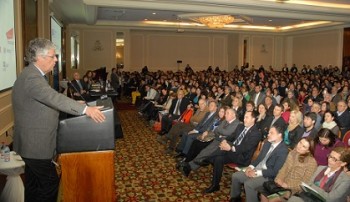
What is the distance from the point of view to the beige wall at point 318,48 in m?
18.2

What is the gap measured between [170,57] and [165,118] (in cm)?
1421

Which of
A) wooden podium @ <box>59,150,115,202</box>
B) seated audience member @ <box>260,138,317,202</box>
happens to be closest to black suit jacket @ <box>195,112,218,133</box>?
seated audience member @ <box>260,138,317,202</box>

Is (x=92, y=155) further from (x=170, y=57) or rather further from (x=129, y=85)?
(x=170, y=57)

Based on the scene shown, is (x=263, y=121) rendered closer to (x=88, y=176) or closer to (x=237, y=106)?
(x=237, y=106)

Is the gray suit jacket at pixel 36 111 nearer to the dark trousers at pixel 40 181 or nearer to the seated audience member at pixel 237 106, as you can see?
the dark trousers at pixel 40 181

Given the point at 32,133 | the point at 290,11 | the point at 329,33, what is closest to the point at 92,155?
the point at 32,133

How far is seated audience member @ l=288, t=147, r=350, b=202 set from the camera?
120 inches

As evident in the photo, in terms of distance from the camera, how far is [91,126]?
2.26m

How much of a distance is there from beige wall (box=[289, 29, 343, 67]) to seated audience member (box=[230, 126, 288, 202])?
53.0 feet

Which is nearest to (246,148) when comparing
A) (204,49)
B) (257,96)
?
(257,96)

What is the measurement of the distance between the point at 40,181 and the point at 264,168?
2583 millimetres

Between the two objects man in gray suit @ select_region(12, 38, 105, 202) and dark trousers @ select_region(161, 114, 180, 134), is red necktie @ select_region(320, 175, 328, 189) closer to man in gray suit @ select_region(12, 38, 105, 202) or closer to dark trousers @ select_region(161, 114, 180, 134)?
man in gray suit @ select_region(12, 38, 105, 202)

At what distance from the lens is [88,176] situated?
2.45 meters

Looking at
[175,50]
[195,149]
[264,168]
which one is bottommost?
[195,149]
